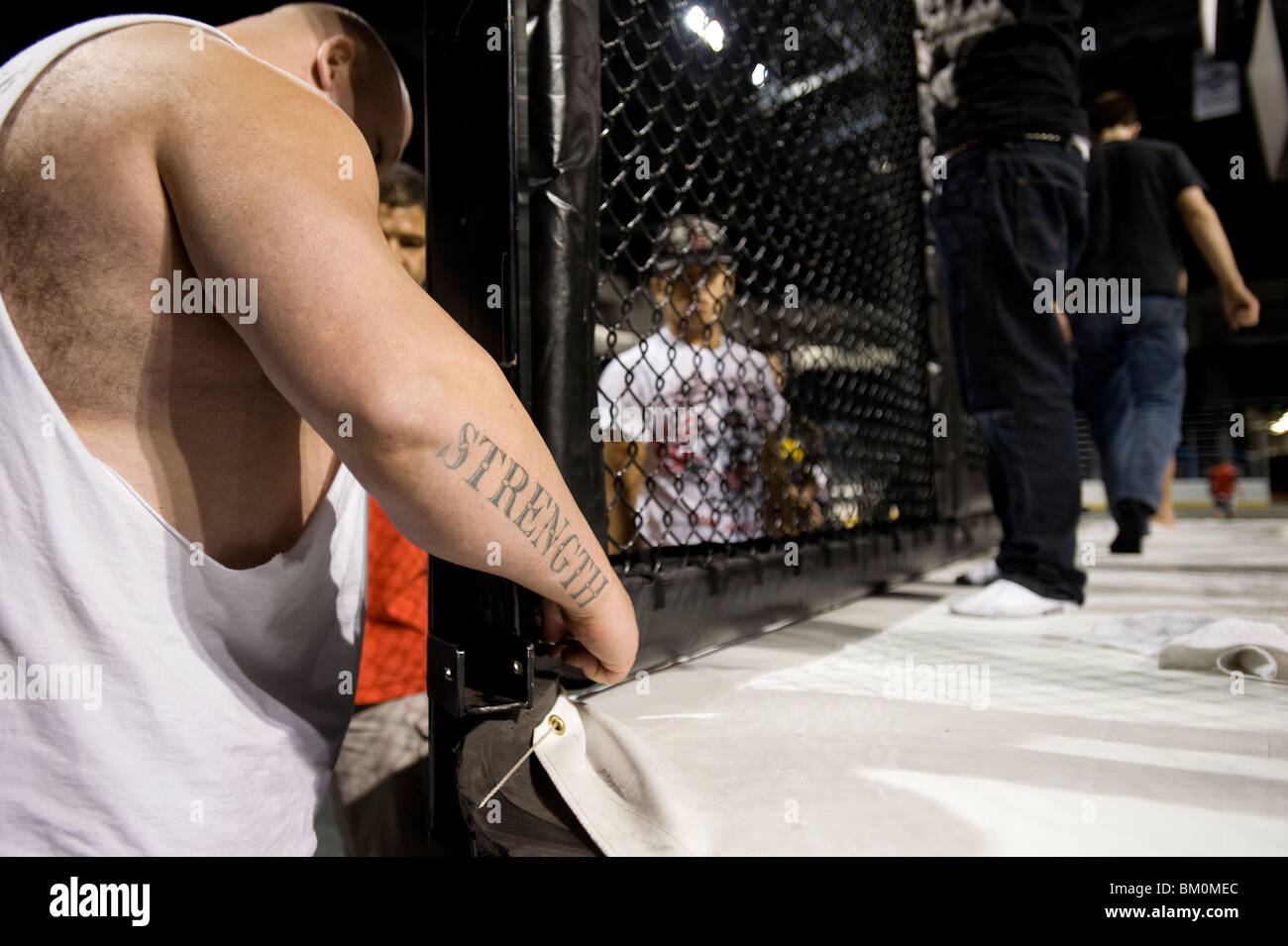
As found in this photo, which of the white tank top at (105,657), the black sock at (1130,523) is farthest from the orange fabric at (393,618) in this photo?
the black sock at (1130,523)

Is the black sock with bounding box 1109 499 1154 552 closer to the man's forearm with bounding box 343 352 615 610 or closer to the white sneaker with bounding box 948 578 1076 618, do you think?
the white sneaker with bounding box 948 578 1076 618

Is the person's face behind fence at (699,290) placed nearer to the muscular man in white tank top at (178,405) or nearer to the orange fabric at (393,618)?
the orange fabric at (393,618)

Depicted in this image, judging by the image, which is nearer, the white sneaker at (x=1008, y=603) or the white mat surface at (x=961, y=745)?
the white mat surface at (x=961, y=745)

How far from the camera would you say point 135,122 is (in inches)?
22.1

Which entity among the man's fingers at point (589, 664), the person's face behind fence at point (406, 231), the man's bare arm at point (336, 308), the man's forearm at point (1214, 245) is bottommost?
the man's fingers at point (589, 664)

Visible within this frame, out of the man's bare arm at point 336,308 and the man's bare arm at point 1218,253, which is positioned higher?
the man's bare arm at point 1218,253

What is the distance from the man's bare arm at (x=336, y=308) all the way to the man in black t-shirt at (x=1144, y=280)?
275cm

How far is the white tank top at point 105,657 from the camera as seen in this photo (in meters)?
0.58

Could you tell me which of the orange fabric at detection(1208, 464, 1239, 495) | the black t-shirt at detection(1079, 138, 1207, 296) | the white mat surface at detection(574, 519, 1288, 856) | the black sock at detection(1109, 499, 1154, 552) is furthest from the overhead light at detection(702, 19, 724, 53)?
the orange fabric at detection(1208, 464, 1239, 495)

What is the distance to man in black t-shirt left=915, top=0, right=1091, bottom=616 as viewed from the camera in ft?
5.19

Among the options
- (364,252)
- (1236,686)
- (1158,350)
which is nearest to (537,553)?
(364,252)
